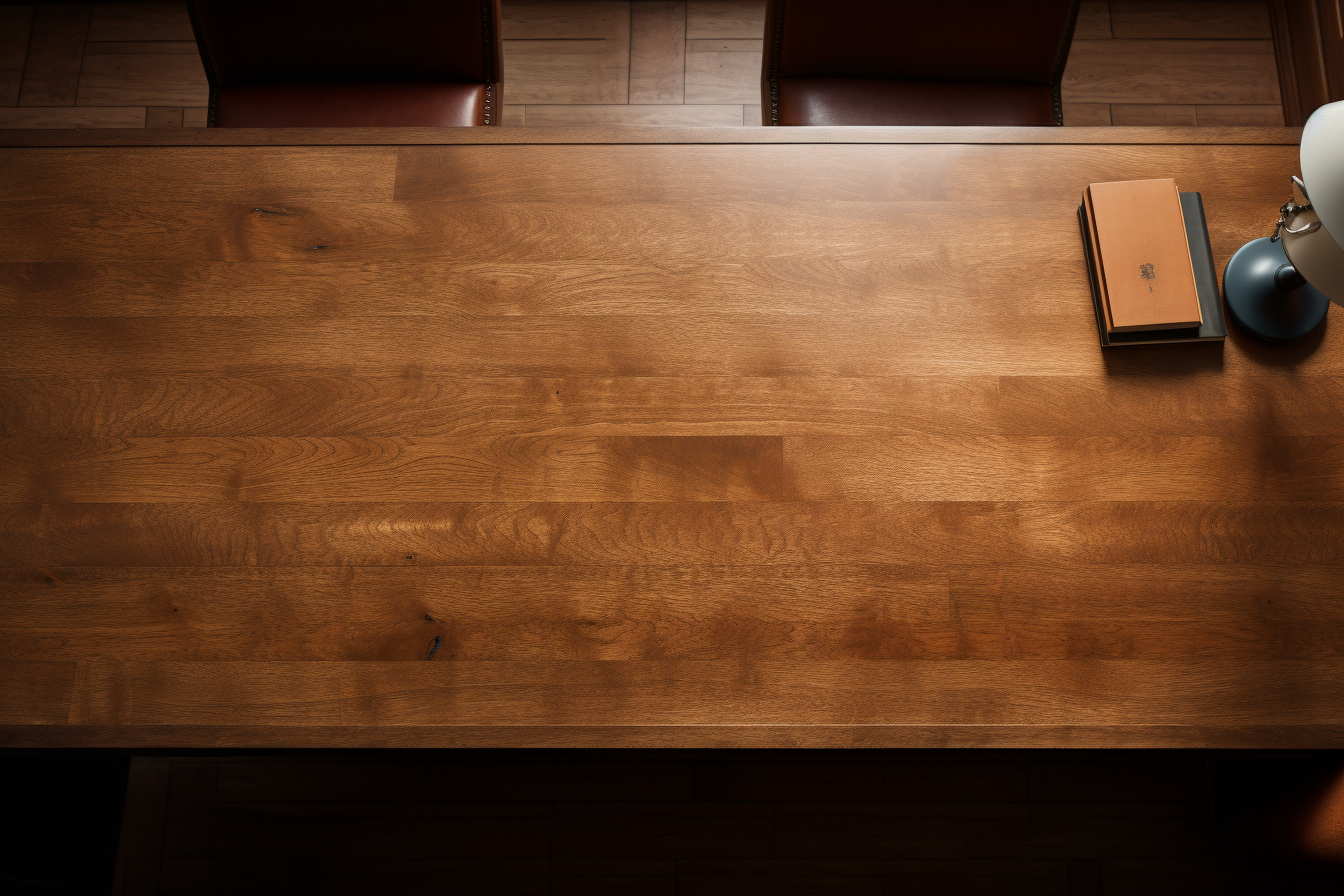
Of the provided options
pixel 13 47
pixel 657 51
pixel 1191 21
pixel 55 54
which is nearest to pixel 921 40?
pixel 657 51

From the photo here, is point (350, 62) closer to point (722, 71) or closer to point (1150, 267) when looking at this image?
point (722, 71)

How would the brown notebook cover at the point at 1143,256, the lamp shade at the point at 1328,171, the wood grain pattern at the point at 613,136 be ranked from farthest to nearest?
the wood grain pattern at the point at 613,136, the brown notebook cover at the point at 1143,256, the lamp shade at the point at 1328,171

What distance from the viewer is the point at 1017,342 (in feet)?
3.84

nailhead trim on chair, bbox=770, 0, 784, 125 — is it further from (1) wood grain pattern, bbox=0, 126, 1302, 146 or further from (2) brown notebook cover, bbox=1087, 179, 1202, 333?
(2) brown notebook cover, bbox=1087, 179, 1202, 333

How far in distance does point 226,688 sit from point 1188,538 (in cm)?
134

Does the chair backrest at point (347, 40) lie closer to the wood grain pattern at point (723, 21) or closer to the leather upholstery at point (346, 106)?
the leather upholstery at point (346, 106)

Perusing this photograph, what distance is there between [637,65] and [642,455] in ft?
4.85

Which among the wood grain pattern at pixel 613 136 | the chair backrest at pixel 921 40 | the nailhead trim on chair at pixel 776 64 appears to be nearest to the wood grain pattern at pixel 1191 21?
the chair backrest at pixel 921 40

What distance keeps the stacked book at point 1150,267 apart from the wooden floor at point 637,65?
113cm

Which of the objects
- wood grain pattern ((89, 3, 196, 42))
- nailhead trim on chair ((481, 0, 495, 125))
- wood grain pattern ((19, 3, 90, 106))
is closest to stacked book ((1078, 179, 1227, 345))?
nailhead trim on chair ((481, 0, 495, 125))

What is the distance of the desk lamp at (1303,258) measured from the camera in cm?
81
